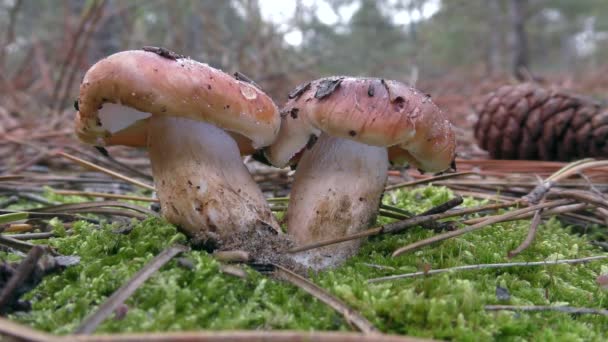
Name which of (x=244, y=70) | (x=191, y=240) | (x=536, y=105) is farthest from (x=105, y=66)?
(x=244, y=70)

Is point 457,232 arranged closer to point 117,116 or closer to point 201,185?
point 201,185

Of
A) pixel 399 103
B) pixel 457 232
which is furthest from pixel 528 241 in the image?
pixel 399 103

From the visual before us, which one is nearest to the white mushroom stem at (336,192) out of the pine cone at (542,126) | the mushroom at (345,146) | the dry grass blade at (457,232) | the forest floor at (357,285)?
the mushroom at (345,146)

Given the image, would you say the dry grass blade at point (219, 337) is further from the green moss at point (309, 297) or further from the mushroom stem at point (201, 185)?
A: the mushroom stem at point (201, 185)

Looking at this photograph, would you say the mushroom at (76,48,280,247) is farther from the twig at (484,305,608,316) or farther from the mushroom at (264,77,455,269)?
the twig at (484,305,608,316)

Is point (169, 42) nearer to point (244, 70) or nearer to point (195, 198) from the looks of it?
point (244, 70)
